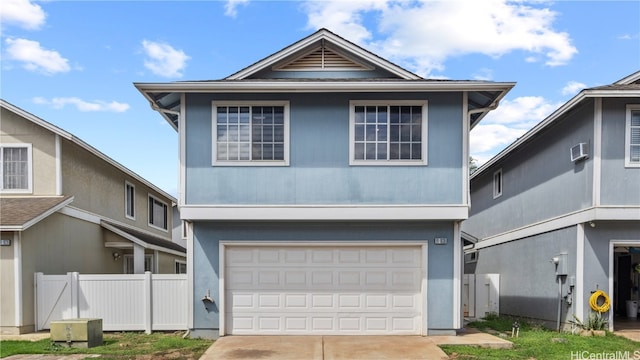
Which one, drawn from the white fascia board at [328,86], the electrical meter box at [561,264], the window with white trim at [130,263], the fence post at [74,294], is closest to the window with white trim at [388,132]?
the white fascia board at [328,86]

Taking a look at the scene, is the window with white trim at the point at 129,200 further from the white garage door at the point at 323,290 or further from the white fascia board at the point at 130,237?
the white garage door at the point at 323,290

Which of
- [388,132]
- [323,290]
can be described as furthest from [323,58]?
[323,290]

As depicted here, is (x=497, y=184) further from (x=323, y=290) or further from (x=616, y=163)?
(x=323, y=290)

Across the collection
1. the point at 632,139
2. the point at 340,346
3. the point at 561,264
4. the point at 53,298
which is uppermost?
the point at 632,139

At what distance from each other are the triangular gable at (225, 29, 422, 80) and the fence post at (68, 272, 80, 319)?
6071 mm

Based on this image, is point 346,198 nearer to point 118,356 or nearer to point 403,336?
point 403,336

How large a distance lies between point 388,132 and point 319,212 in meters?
2.37

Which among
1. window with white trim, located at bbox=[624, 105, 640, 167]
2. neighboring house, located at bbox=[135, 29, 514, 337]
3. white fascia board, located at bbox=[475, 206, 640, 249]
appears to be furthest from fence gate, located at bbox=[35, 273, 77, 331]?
window with white trim, located at bbox=[624, 105, 640, 167]

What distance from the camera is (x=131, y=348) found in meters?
9.76

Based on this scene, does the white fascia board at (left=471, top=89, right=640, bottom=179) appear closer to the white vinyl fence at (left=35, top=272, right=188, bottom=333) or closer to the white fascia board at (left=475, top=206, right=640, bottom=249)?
the white fascia board at (left=475, top=206, right=640, bottom=249)

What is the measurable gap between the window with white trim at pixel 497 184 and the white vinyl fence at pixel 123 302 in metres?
11.8

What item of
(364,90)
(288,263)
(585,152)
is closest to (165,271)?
(288,263)

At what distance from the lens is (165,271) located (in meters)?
18.8

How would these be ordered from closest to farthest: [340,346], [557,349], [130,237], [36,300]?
[557,349]
[340,346]
[36,300]
[130,237]
